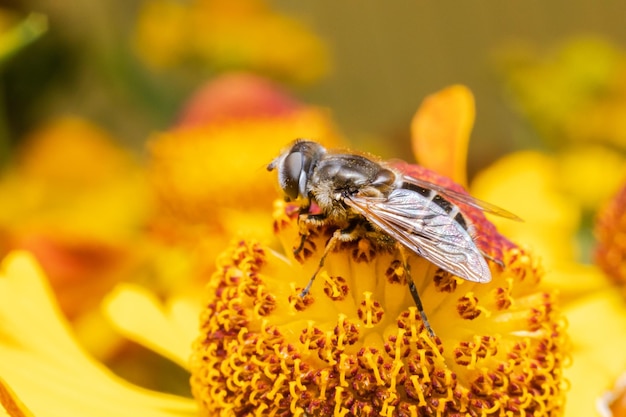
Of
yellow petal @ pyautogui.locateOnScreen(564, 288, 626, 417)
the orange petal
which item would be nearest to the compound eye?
the orange petal

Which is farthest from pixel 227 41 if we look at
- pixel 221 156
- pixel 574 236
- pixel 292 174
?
pixel 292 174

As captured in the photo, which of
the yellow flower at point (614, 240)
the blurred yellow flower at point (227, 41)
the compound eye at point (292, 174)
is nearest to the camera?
the compound eye at point (292, 174)

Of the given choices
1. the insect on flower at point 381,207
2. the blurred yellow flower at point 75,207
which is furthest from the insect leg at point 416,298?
the blurred yellow flower at point 75,207

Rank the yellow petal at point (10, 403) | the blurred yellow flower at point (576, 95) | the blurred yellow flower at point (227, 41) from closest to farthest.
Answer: the yellow petal at point (10, 403)
the blurred yellow flower at point (576, 95)
the blurred yellow flower at point (227, 41)

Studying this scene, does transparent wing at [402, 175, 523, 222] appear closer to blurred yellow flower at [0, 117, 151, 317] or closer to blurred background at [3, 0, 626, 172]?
blurred yellow flower at [0, 117, 151, 317]

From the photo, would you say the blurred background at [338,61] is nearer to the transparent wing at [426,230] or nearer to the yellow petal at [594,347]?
the yellow petal at [594,347]

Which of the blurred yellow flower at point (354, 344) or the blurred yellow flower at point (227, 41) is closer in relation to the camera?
the blurred yellow flower at point (354, 344)

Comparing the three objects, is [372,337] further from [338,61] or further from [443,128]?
[338,61]

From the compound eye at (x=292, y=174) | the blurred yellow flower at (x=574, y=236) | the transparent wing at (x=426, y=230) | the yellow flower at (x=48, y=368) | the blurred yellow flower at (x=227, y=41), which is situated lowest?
the blurred yellow flower at (x=227, y=41)

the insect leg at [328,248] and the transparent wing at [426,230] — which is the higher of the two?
the transparent wing at [426,230]
